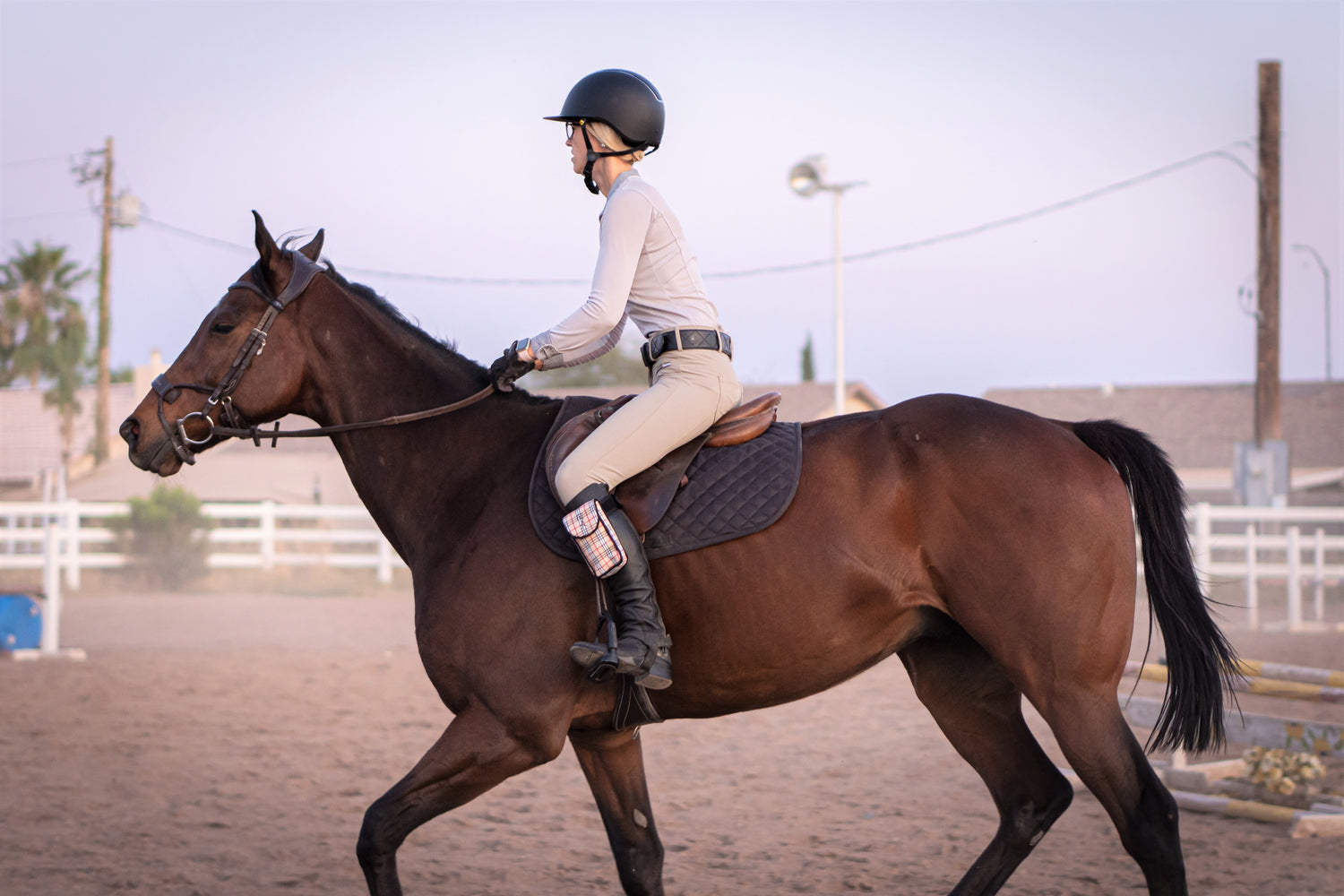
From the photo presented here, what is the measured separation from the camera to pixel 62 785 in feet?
23.2

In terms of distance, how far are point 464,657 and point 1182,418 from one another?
36877mm

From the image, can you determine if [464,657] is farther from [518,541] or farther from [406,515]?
[406,515]

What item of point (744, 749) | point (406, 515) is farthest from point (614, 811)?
point (744, 749)

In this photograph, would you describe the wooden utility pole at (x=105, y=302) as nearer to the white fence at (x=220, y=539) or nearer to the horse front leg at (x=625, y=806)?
the white fence at (x=220, y=539)

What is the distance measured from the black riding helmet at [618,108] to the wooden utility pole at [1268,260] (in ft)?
58.9

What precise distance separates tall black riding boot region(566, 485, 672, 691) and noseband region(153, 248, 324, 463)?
4.70ft

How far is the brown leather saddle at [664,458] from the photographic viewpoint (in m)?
3.99

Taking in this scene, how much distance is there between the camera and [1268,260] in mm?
19141

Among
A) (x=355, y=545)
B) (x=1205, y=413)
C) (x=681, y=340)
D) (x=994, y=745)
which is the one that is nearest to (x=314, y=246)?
(x=681, y=340)

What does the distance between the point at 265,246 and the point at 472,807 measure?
402 centimetres

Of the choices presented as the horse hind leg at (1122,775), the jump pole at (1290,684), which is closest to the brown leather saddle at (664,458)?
the horse hind leg at (1122,775)

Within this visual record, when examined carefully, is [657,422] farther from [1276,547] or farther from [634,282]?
[1276,547]

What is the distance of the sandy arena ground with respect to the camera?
536cm

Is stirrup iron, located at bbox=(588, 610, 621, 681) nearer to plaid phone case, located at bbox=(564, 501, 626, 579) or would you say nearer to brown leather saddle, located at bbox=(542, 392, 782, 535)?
plaid phone case, located at bbox=(564, 501, 626, 579)
